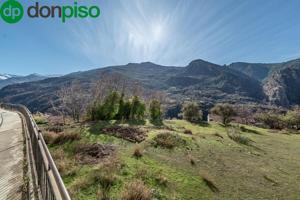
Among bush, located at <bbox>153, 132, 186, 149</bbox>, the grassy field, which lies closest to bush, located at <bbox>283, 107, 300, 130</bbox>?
the grassy field

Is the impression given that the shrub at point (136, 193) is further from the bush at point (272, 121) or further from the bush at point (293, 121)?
the bush at point (293, 121)

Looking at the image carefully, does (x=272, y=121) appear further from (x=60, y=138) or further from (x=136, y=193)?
(x=136, y=193)

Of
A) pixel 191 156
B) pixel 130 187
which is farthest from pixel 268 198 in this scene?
pixel 130 187

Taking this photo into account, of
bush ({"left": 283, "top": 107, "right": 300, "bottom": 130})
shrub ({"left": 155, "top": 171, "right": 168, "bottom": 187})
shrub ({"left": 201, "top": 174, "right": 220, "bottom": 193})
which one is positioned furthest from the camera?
bush ({"left": 283, "top": 107, "right": 300, "bottom": 130})

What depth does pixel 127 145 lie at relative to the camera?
640 inches

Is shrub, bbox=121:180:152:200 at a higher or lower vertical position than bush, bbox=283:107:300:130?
higher

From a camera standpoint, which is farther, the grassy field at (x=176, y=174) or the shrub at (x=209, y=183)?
the shrub at (x=209, y=183)

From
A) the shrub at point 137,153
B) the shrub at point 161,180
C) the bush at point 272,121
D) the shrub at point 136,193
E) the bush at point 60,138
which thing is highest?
the bush at point 60,138

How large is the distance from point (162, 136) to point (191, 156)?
14.8 ft

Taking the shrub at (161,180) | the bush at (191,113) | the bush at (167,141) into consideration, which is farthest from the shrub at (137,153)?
the bush at (191,113)

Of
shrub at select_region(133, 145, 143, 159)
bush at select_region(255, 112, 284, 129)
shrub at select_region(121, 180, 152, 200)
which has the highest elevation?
shrub at select_region(133, 145, 143, 159)

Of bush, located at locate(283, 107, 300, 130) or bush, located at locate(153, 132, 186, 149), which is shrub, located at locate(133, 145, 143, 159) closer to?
bush, located at locate(153, 132, 186, 149)

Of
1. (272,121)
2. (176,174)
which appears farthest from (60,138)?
(272,121)

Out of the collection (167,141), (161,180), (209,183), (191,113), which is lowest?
(209,183)
